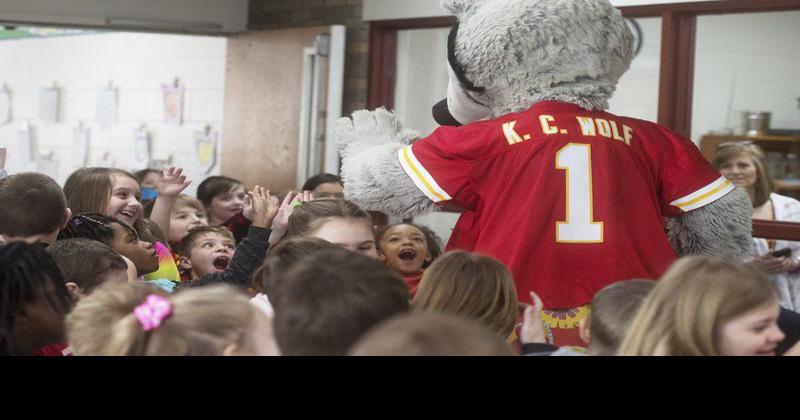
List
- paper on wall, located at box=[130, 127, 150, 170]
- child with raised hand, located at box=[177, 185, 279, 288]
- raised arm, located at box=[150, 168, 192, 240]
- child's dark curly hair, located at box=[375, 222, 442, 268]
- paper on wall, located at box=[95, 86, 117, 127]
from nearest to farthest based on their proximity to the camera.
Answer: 1. child with raised hand, located at box=[177, 185, 279, 288]
2. raised arm, located at box=[150, 168, 192, 240]
3. child's dark curly hair, located at box=[375, 222, 442, 268]
4. paper on wall, located at box=[130, 127, 150, 170]
5. paper on wall, located at box=[95, 86, 117, 127]

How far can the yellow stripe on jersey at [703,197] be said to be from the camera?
8.85ft

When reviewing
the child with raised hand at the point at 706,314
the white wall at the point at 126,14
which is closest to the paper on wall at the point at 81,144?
the white wall at the point at 126,14

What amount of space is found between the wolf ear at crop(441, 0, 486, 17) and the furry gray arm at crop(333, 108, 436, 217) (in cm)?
32

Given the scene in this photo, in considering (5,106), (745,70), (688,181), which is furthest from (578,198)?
(5,106)

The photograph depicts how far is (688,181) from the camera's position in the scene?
106 inches

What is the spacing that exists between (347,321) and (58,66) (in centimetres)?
780

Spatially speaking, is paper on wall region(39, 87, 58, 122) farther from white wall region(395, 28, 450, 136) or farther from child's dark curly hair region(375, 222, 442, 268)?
child's dark curly hair region(375, 222, 442, 268)

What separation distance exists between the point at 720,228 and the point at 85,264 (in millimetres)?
1526

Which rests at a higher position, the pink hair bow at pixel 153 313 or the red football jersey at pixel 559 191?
the red football jersey at pixel 559 191

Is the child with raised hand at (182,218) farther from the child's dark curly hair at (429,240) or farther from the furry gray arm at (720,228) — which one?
the furry gray arm at (720,228)

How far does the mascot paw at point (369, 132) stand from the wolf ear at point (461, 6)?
316 millimetres

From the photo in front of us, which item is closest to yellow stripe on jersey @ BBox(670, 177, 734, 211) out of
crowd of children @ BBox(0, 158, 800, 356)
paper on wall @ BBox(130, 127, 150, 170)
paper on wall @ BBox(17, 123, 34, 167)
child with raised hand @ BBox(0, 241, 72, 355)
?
crowd of children @ BBox(0, 158, 800, 356)

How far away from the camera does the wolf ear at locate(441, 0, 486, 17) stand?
2.83 metres
